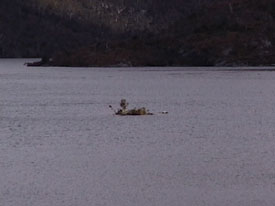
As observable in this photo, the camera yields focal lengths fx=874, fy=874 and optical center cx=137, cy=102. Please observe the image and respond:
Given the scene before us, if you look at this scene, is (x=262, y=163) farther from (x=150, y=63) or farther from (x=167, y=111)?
(x=150, y=63)

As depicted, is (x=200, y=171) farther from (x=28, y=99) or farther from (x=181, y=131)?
(x=28, y=99)

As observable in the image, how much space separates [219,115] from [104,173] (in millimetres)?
28416

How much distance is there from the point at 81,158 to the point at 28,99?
147 ft

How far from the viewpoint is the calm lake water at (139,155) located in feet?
96.6

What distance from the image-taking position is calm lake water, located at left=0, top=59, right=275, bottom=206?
29438 millimetres

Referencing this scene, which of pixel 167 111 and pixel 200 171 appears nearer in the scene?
pixel 200 171

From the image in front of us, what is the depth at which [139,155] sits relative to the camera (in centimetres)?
3888

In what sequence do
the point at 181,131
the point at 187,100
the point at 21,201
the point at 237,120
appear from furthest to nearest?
1. the point at 187,100
2. the point at 237,120
3. the point at 181,131
4. the point at 21,201

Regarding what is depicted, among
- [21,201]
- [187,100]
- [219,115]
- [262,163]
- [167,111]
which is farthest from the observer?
[187,100]

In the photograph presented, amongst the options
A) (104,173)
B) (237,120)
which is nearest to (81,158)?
(104,173)

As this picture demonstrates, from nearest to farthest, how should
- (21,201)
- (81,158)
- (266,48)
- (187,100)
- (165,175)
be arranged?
(21,201) < (165,175) < (81,158) < (187,100) < (266,48)

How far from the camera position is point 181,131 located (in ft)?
163

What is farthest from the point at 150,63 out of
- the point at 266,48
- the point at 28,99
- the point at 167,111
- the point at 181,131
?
the point at 181,131

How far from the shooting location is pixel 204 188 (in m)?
30.4
